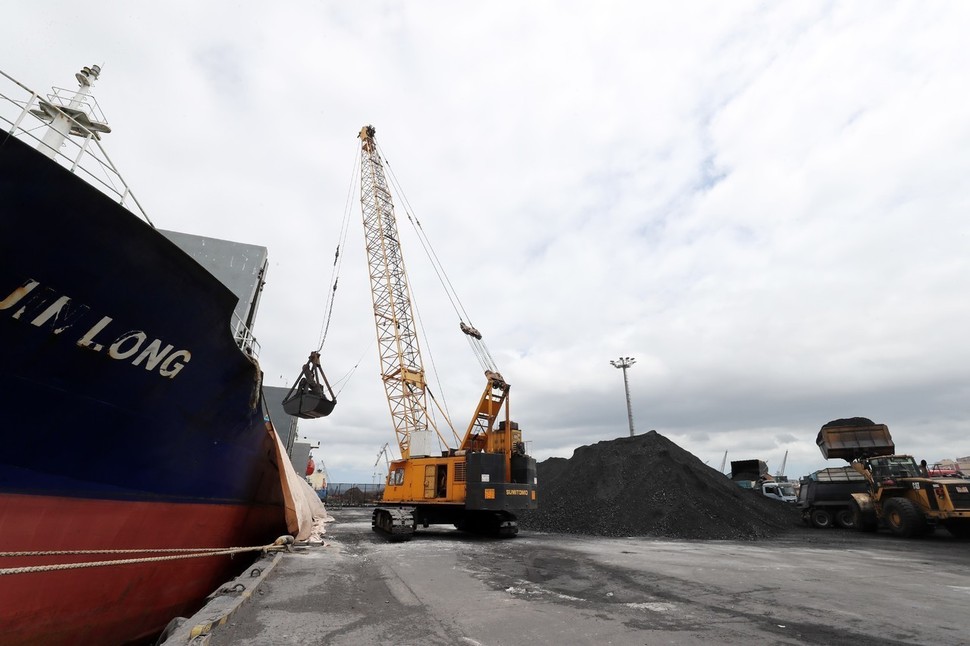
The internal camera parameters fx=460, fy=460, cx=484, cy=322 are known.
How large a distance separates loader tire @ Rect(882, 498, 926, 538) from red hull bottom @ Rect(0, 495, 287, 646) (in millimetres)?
22113

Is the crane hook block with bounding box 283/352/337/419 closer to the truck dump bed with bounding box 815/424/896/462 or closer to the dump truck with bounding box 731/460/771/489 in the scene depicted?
the truck dump bed with bounding box 815/424/896/462

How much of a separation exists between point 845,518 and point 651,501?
8.82 metres

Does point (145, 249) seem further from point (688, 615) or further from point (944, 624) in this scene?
point (944, 624)

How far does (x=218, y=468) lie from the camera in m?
8.70

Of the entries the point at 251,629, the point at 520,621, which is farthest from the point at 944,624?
the point at 251,629

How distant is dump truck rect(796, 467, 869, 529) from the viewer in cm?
2044

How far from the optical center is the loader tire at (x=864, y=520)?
753 inches

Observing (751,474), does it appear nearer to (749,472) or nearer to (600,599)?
(749,472)

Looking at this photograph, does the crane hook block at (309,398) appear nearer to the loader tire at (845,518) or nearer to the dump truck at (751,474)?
the loader tire at (845,518)

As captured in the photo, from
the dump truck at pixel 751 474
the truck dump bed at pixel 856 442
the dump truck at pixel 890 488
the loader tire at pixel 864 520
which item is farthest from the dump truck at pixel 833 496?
the dump truck at pixel 751 474

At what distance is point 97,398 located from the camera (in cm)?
618

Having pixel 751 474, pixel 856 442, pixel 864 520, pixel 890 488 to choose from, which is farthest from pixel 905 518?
pixel 751 474

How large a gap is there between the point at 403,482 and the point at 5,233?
14769 millimetres

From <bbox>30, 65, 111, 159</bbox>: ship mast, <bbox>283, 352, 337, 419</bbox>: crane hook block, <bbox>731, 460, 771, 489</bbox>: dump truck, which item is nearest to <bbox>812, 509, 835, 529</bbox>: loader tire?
<bbox>731, 460, 771, 489</bbox>: dump truck
